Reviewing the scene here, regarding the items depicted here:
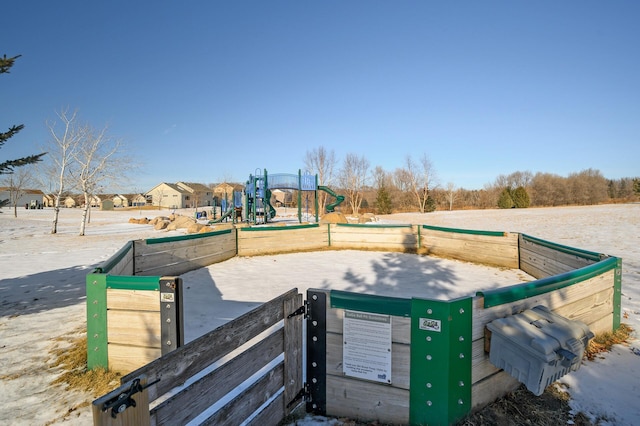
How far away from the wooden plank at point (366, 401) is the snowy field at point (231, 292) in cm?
182

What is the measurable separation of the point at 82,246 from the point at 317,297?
15.8 metres

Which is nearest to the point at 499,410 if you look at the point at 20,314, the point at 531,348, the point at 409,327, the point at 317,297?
the point at 531,348

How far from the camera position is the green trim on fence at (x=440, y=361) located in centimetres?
243

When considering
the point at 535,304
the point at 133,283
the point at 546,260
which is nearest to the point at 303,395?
the point at 133,283

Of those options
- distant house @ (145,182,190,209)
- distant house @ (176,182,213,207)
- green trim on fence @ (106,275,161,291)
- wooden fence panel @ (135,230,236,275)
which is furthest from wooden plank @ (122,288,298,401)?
distant house @ (176,182,213,207)

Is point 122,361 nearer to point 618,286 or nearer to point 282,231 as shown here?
point 618,286

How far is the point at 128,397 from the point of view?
1.43m

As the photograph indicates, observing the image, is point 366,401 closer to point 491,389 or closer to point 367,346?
point 367,346

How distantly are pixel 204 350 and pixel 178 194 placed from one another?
75.9 m

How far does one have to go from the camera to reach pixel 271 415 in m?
2.59

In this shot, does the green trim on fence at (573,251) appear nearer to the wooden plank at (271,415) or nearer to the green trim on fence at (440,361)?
the green trim on fence at (440,361)

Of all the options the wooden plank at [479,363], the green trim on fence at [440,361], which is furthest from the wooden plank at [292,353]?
the wooden plank at [479,363]

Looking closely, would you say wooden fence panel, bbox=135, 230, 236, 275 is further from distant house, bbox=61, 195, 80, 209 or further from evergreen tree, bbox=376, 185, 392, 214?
distant house, bbox=61, 195, 80, 209

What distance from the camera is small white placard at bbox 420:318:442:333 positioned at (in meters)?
2.43
